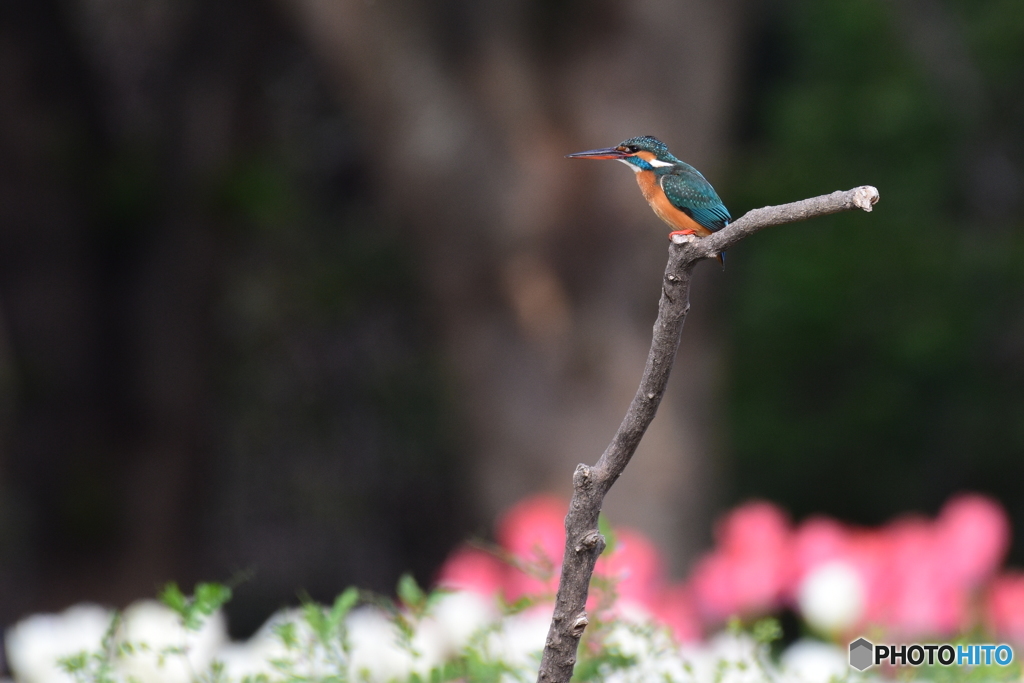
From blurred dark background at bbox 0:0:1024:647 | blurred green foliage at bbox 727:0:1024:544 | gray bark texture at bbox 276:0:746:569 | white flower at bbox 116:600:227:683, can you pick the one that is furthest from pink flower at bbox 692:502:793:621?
blurred green foliage at bbox 727:0:1024:544

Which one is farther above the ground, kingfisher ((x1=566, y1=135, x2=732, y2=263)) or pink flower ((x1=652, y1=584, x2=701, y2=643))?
pink flower ((x1=652, y1=584, x2=701, y2=643))

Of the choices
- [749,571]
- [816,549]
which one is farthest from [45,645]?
[816,549]

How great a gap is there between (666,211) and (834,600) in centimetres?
143

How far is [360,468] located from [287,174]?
112 inches

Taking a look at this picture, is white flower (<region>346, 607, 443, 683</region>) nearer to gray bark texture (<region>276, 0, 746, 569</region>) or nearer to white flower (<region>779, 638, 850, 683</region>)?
white flower (<region>779, 638, 850, 683</region>)

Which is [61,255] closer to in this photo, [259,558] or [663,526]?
[663,526]

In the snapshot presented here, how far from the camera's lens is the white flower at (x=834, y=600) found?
241 centimetres

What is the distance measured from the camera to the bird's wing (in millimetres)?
1270

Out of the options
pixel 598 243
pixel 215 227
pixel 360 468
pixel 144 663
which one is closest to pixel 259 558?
pixel 360 468

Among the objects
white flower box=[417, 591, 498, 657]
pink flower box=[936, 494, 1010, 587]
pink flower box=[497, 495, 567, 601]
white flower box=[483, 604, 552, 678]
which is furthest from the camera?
pink flower box=[497, 495, 567, 601]

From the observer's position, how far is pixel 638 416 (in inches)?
40.1

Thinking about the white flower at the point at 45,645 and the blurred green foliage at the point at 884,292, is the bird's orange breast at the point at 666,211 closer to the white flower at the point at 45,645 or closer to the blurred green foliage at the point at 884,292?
the white flower at the point at 45,645

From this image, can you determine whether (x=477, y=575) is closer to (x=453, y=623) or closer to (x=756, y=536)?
(x=756, y=536)

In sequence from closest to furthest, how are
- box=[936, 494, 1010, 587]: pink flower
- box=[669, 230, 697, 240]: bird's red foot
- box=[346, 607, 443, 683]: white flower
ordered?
box=[669, 230, 697, 240]: bird's red foot, box=[346, 607, 443, 683]: white flower, box=[936, 494, 1010, 587]: pink flower
